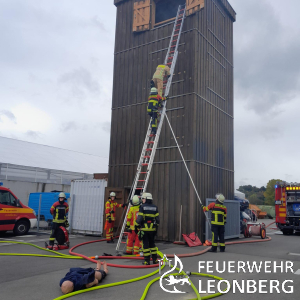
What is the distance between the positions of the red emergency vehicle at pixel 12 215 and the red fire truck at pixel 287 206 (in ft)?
44.3

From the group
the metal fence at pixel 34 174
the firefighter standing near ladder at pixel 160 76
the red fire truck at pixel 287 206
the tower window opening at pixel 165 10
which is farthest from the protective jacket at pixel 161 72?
the metal fence at pixel 34 174

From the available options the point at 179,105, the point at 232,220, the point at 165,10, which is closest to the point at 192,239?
the point at 232,220

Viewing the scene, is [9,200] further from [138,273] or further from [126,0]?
[126,0]

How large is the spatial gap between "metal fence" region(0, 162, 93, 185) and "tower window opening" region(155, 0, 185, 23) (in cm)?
1547

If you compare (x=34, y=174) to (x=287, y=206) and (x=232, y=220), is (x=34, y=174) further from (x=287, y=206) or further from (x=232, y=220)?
(x=287, y=206)

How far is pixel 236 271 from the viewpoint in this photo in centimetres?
739

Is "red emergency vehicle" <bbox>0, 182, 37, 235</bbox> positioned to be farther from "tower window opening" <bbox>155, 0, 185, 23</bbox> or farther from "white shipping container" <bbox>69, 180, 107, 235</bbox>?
"tower window opening" <bbox>155, 0, 185, 23</bbox>

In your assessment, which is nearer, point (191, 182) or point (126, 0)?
point (191, 182)

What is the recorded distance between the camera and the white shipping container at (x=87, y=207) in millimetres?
14219

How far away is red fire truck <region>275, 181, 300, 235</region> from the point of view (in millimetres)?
17391

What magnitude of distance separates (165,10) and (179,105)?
250 inches

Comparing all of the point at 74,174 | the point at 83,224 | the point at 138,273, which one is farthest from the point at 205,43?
the point at 74,174

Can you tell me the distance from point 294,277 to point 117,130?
10535mm

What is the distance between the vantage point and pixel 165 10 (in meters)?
16.7
